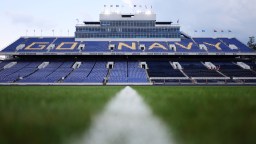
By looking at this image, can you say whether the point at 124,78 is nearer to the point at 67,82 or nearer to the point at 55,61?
the point at 67,82

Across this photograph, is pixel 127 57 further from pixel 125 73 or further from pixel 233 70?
pixel 233 70

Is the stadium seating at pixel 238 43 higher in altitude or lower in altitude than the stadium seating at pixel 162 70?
higher

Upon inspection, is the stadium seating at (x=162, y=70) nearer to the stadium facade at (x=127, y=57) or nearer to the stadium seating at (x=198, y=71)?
the stadium facade at (x=127, y=57)

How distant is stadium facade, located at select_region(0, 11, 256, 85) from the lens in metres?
56.2

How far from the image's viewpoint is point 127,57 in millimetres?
73750

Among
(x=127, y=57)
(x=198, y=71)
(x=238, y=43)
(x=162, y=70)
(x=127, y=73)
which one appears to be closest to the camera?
(x=198, y=71)

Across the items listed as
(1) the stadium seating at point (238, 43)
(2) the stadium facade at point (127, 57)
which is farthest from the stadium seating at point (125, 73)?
(1) the stadium seating at point (238, 43)

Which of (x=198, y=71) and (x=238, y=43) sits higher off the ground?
(x=238, y=43)

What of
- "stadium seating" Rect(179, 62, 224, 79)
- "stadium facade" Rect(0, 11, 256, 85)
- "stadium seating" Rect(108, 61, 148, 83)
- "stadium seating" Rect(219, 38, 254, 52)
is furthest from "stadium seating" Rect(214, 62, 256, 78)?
"stadium seating" Rect(108, 61, 148, 83)

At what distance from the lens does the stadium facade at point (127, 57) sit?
5622 centimetres

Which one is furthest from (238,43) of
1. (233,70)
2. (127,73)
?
(127,73)

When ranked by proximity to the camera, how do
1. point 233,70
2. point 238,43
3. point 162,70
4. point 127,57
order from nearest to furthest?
1. point 162,70
2. point 233,70
3. point 127,57
4. point 238,43

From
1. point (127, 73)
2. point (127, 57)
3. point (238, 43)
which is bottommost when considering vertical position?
point (127, 73)

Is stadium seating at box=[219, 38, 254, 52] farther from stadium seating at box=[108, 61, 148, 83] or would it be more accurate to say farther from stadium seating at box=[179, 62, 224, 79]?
stadium seating at box=[108, 61, 148, 83]
